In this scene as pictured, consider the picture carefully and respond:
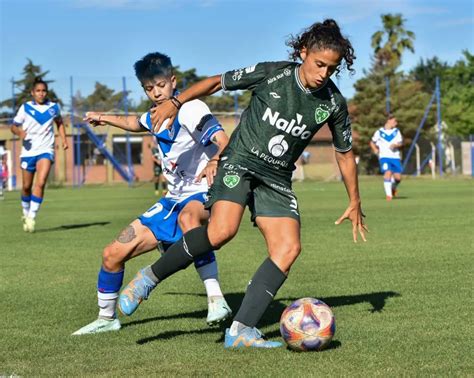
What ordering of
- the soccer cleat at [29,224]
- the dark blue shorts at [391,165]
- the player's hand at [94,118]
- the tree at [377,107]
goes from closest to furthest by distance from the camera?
the player's hand at [94,118] → the soccer cleat at [29,224] → the dark blue shorts at [391,165] → the tree at [377,107]

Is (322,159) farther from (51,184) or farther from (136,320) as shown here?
(136,320)

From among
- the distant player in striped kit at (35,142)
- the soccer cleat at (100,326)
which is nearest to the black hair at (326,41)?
the soccer cleat at (100,326)

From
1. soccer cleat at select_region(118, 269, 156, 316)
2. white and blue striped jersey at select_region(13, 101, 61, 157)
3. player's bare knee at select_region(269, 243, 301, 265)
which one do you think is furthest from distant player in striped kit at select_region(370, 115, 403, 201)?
player's bare knee at select_region(269, 243, 301, 265)

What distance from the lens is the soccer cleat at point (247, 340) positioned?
214 inches

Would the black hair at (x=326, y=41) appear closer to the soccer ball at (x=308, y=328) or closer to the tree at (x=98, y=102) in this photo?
the soccer ball at (x=308, y=328)

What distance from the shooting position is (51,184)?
4669 centimetres

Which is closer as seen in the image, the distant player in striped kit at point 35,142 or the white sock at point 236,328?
the white sock at point 236,328

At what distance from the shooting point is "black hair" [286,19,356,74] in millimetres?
5547

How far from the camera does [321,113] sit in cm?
567

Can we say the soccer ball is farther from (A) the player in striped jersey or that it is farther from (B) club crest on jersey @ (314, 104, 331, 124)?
(B) club crest on jersey @ (314, 104, 331, 124)

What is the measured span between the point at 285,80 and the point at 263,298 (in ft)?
4.61

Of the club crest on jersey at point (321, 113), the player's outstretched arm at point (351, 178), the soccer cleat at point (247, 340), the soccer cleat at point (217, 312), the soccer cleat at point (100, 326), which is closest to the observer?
the soccer cleat at point (247, 340)

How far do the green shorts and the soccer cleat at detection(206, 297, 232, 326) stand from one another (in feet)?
2.29

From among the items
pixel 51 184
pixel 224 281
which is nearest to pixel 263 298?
pixel 224 281
